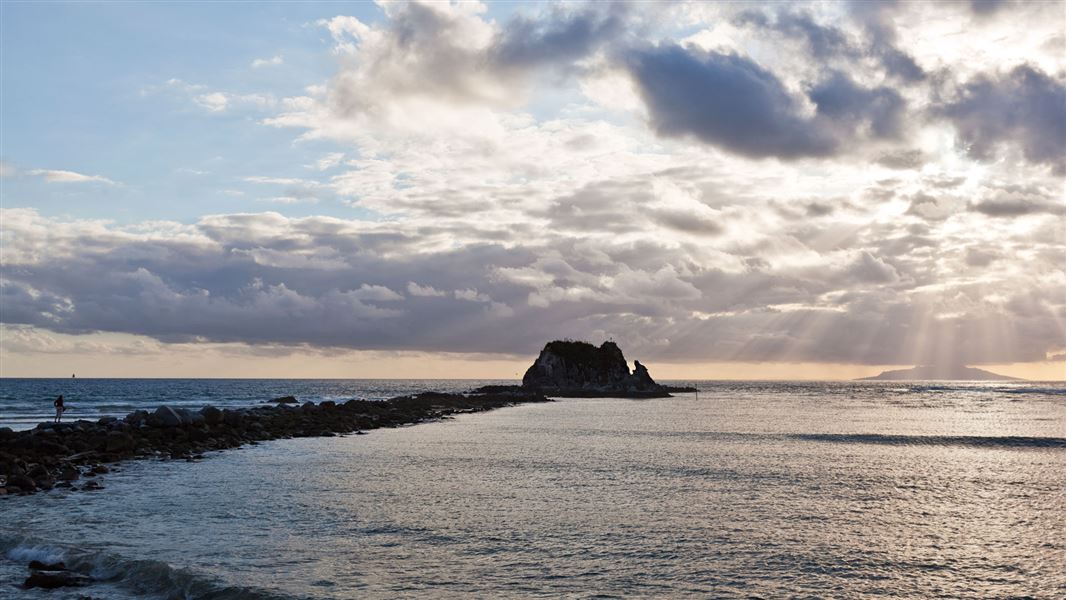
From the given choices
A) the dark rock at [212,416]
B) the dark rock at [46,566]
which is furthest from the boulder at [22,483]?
the dark rock at [212,416]

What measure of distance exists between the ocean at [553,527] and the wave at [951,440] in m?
11.2

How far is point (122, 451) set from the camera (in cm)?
4141

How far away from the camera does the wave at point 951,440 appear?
52947 mm

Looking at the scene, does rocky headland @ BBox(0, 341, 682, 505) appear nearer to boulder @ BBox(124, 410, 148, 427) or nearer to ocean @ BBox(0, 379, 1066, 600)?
boulder @ BBox(124, 410, 148, 427)

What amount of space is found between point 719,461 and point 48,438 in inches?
1500

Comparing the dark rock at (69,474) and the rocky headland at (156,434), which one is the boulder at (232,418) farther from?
the dark rock at (69,474)

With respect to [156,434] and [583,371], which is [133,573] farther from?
[583,371]

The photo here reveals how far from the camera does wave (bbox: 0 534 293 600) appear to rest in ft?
50.1

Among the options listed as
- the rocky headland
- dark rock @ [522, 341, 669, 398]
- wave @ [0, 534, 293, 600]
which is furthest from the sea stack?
wave @ [0, 534, 293, 600]

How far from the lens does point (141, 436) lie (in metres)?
47.4

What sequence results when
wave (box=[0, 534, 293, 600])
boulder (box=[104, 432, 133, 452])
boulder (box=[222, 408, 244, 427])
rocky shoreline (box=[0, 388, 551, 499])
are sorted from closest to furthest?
wave (box=[0, 534, 293, 600]) < rocky shoreline (box=[0, 388, 551, 499]) < boulder (box=[104, 432, 133, 452]) < boulder (box=[222, 408, 244, 427])

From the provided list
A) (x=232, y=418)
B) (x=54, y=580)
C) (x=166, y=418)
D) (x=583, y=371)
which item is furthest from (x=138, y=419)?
(x=583, y=371)

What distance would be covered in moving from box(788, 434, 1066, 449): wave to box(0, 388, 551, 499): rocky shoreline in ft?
124

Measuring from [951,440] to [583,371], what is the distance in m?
134
